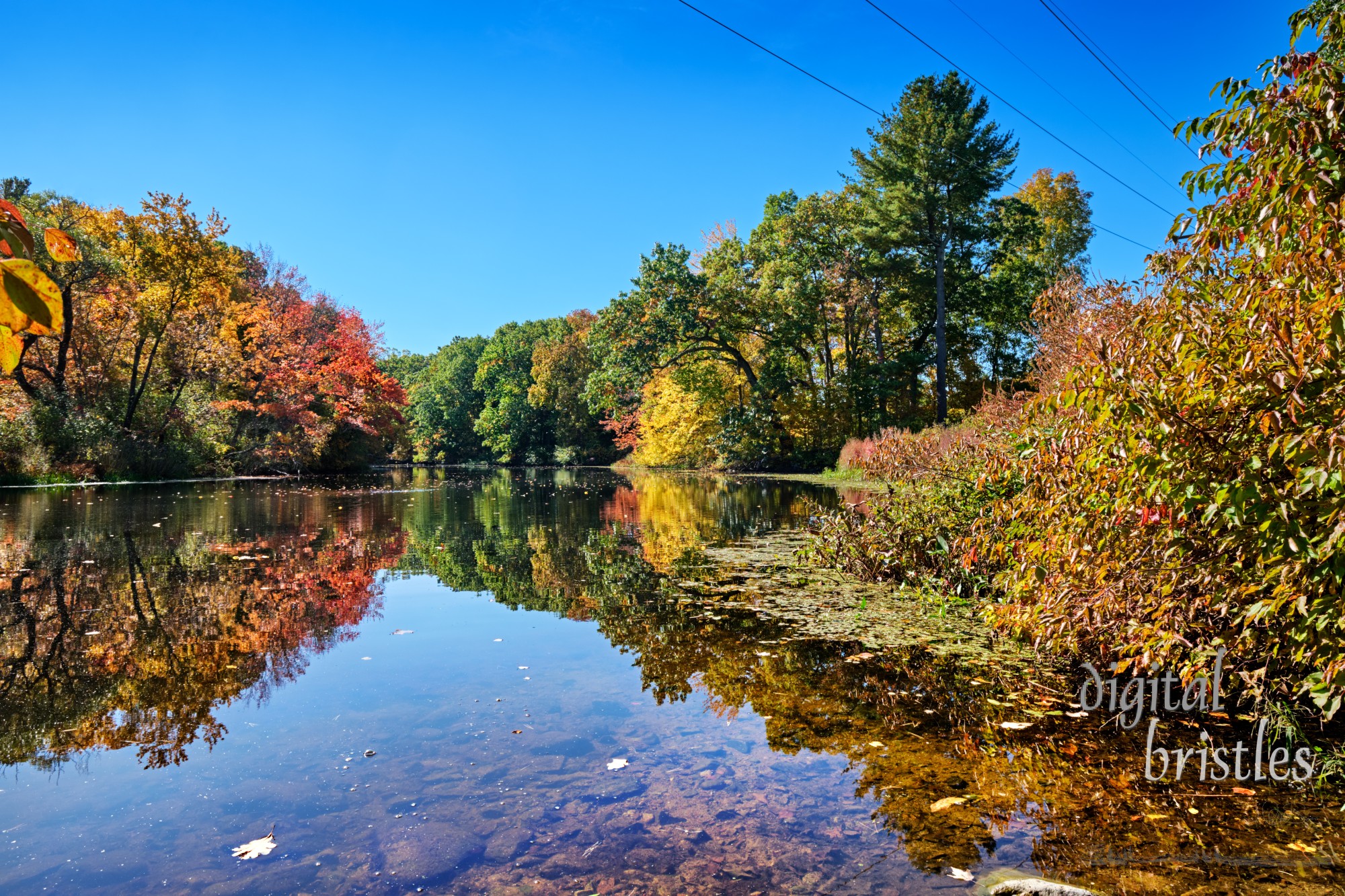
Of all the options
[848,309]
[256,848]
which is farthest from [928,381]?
[256,848]

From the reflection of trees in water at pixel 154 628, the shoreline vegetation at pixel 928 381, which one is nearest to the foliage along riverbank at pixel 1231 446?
the shoreline vegetation at pixel 928 381

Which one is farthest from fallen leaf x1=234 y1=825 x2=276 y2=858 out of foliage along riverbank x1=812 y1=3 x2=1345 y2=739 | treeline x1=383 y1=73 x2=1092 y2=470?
treeline x1=383 y1=73 x2=1092 y2=470

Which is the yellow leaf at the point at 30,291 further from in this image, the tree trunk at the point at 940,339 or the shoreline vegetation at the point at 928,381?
the tree trunk at the point at 940,339

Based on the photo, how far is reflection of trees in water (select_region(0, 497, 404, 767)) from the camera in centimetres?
356

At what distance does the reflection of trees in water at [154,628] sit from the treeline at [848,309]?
17.9m

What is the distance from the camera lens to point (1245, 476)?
2527 millimetres

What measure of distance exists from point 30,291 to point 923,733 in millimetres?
3516

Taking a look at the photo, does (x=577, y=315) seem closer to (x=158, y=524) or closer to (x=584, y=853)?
(x=158, y=524)

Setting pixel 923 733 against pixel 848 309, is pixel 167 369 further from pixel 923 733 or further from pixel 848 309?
pixel 923 733

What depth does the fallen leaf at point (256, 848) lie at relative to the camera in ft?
8.05

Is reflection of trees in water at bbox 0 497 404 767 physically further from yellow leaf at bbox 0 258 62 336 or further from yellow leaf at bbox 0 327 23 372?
yellow leaf at bbox 0 258 62 336

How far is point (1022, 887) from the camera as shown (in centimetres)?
218

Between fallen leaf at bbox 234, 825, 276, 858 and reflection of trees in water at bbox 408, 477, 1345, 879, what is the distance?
6.51ft

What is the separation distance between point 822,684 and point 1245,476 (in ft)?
7.63
